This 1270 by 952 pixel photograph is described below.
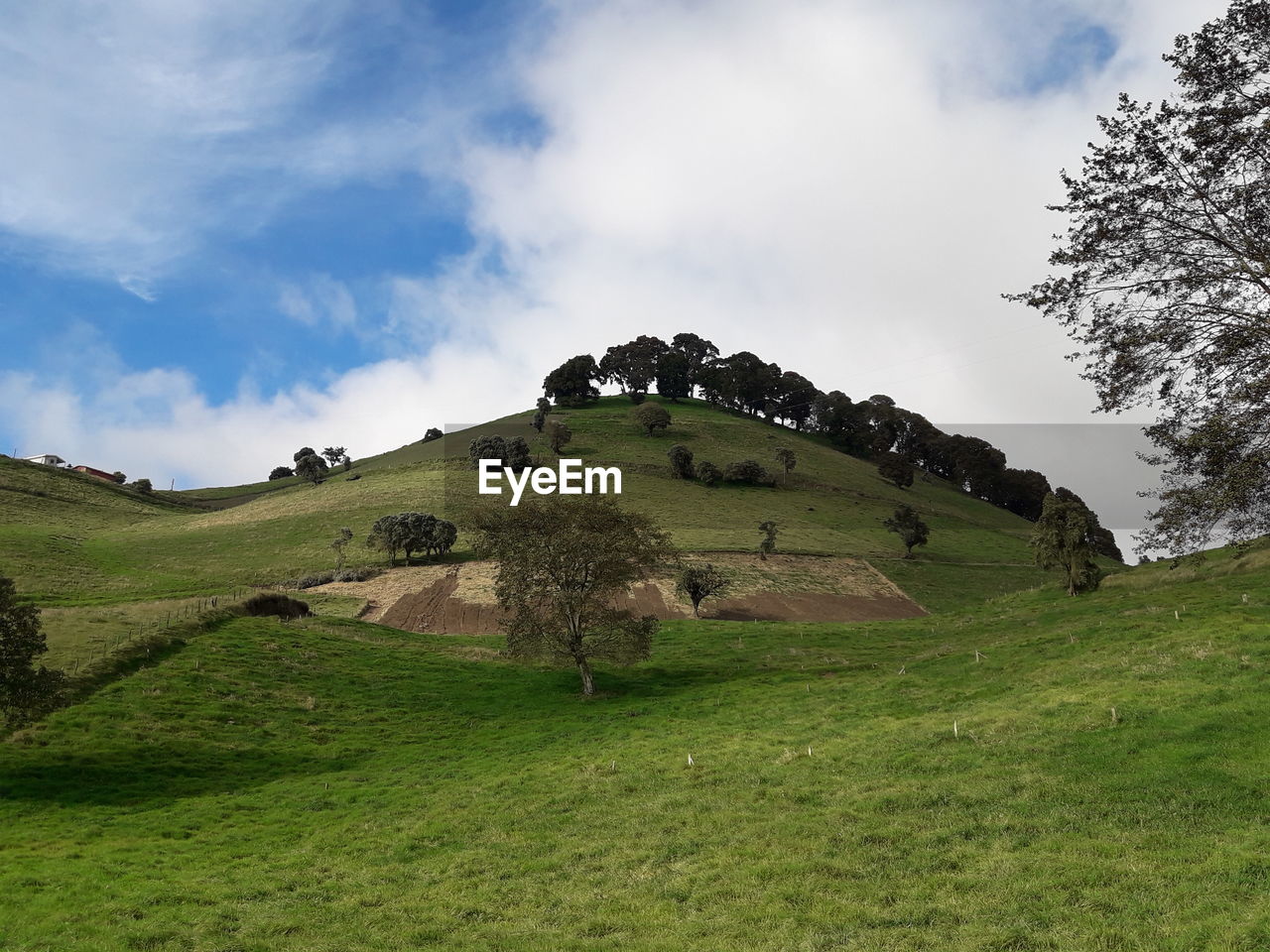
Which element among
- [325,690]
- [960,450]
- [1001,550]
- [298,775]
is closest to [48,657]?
[325,690]

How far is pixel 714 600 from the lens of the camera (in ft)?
239

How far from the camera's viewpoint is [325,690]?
40.7m

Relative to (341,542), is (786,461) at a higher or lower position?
higher

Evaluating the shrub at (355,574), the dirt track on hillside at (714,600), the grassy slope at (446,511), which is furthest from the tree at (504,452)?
the shrub at (355,574)

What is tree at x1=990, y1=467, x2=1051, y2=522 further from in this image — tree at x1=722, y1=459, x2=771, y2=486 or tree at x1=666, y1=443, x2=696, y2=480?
tree at x1=666, y1=443, x2=696, y2=480

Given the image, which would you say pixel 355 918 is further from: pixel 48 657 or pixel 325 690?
pixel 48 657

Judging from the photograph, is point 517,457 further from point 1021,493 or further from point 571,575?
point 1021,493

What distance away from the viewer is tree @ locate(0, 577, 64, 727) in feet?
91.4

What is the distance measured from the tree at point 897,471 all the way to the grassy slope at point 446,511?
9.93ft

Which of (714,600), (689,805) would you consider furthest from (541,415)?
(689,805)

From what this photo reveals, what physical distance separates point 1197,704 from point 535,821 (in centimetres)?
1922

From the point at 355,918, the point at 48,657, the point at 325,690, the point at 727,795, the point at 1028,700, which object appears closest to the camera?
the point at 355,918

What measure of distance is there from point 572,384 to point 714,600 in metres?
125

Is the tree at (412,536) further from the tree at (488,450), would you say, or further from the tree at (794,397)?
the tree at (794,397)
